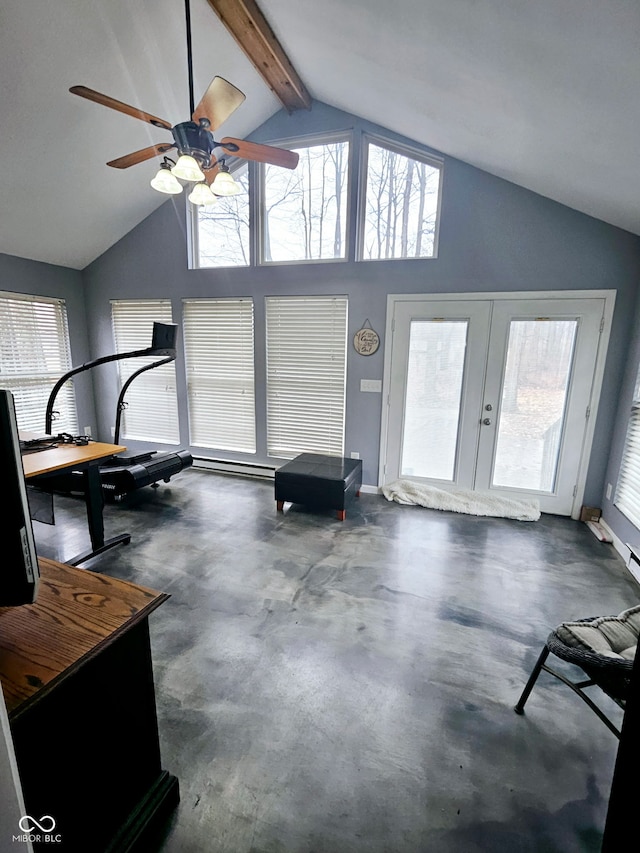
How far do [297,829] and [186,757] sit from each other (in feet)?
1.61

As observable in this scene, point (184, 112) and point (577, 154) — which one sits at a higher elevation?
point (184, 112)

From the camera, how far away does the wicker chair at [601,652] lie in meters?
1.23

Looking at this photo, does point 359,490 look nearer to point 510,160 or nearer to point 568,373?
point 568,373

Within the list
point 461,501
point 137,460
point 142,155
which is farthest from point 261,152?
point 461,501

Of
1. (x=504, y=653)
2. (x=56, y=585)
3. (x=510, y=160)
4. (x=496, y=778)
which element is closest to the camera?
(x=56, y=585)

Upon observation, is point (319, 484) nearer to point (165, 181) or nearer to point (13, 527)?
point (165, 181)

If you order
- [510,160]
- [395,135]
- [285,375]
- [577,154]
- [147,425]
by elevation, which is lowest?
[147,425]

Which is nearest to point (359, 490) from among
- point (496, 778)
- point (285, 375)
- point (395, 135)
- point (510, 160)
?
point (285, 375)

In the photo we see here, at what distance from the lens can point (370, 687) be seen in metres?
1.74

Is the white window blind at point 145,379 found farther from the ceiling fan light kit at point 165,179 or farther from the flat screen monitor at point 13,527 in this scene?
the flat screen monitor at point 13,527

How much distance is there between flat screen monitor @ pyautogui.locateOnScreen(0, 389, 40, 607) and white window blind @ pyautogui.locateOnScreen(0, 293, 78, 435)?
4237mm

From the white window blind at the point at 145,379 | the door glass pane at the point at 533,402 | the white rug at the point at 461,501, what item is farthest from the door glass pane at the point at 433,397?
the white window blind at the point at 145,379

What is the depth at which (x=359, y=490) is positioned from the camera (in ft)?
13.6

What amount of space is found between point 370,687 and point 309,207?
14.0 ft
